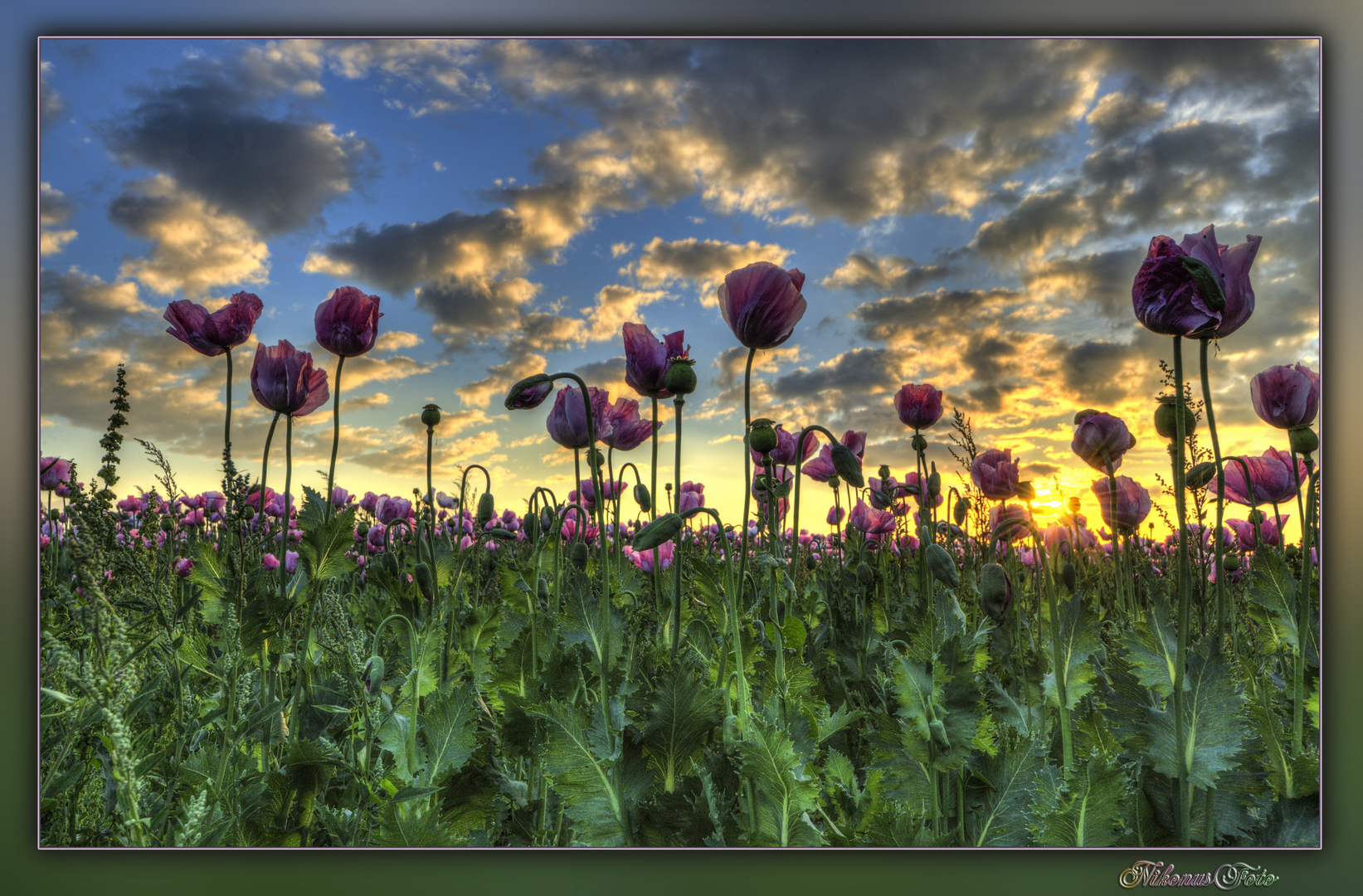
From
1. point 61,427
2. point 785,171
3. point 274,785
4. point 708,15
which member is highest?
point 708,15

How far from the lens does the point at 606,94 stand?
1.96 metres

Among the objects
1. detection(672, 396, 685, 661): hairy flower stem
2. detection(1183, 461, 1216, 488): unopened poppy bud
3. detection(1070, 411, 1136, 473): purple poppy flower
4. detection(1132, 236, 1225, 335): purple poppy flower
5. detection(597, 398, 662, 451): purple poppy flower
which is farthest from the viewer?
detection(597, 398, 662, 451): purple poppy flower

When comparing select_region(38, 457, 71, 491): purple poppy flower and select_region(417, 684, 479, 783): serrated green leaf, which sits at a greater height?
select_region(38, 457, 71, 491): purple poppy flower

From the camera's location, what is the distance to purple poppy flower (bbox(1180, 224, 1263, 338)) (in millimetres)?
1487

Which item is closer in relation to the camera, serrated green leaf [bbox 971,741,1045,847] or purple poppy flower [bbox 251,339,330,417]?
serrated green leaf [bbox 971,741,1045,847]

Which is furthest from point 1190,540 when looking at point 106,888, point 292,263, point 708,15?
point 106,888

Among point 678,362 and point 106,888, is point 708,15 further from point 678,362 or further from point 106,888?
point 106,888

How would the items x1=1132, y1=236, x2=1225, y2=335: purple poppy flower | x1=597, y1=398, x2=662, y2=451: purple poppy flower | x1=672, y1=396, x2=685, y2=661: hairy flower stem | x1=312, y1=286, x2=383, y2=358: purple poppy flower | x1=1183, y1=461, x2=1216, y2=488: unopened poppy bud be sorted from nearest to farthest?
x1=672, y1=396, x2=685, y2=661: hairy flower stem, x1=1132, y1=236, x2=1225, y2=335: purple poppy flower, x1=1183, y1=461, x2=1216, y2=488: unopened poppy bud, x1=312, y1=286, x2=383, y2=358: purple poppy flower, x1=597, y1=398, x2=662, y2=451: purple poppy flower

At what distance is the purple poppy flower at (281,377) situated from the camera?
178 cm

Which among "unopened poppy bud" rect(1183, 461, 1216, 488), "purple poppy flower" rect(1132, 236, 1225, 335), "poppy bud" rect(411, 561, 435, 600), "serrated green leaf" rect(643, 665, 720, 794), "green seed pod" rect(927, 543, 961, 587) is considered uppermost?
"purple poppy flower" rect(1132, 236, 1225, 335)

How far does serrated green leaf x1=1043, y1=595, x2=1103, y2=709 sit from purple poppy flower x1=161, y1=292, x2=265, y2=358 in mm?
1849

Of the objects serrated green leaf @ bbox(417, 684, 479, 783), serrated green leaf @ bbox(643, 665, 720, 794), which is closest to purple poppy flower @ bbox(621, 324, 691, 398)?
serrated green leaf @ bbox(643, 665, 720, 794)

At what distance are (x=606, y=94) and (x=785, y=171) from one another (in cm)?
47

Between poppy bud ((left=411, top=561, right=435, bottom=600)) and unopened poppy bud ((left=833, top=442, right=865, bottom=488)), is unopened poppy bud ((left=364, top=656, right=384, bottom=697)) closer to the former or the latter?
poppy bud ((left=411, top=561, right=435, bottom=600))
